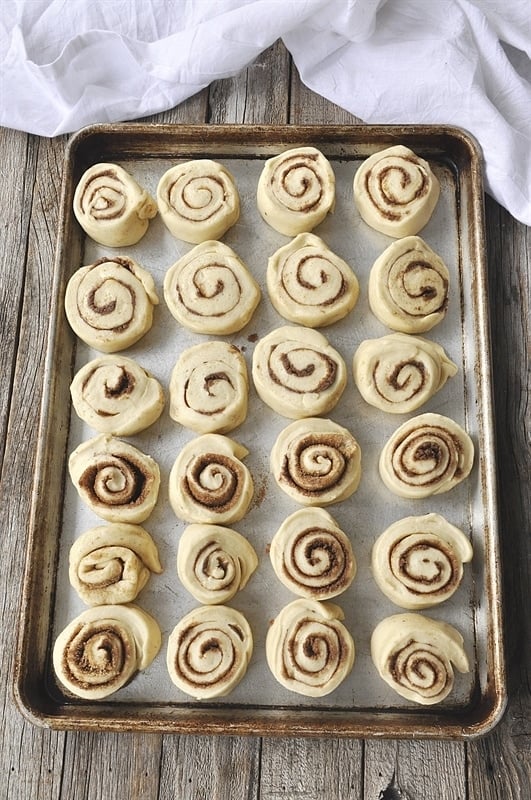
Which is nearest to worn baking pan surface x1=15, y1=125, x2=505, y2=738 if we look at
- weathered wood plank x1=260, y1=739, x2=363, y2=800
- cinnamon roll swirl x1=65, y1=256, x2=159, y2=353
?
cinnamon roll swirl x1=65, y1=256, x2=159, y2=353

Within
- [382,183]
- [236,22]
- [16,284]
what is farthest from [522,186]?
[16,284]

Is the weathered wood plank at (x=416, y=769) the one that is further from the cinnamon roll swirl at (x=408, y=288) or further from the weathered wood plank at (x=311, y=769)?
the cinnamon roll swirl at (x=408, y=288)

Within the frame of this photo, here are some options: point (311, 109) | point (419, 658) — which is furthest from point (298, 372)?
point (311, 109)

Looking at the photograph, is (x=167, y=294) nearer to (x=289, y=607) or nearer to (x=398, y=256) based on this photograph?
(x=398, y=256)

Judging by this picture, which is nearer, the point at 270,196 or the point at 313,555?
the point at 313,555

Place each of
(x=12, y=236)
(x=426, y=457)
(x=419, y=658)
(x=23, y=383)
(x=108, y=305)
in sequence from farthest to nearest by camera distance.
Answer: (x=12, y=236), (x=23, y=383), (x=108, y=305), (x=426, y=457), (x=419, y=658)

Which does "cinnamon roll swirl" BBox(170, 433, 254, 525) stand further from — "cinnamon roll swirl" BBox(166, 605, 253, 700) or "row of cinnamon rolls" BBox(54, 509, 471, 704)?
"cinnamon roll swirl" BBox(166, 605, 253, 700)

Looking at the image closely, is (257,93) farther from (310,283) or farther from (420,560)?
(420,560)
